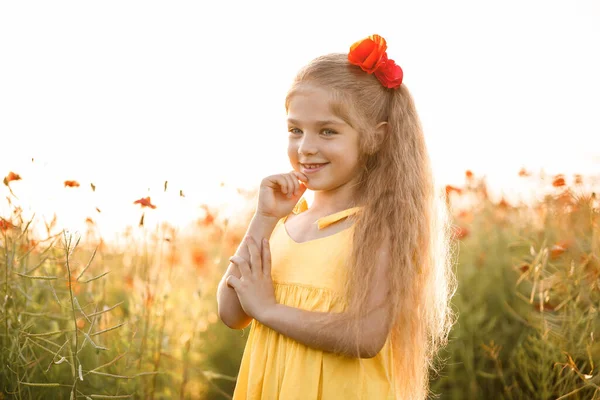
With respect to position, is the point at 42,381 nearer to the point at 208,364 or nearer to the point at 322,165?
the point at 208,364

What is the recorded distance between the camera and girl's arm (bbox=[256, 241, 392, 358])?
6.27ft

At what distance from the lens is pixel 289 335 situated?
6.44 feet

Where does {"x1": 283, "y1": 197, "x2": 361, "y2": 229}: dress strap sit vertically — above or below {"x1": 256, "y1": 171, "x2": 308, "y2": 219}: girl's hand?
below

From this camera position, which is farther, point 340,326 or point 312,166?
point 312,166

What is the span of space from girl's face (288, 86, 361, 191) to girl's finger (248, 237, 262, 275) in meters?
0.24

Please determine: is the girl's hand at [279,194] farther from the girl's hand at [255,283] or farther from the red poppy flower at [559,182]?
the red poppy flower at [559,182]

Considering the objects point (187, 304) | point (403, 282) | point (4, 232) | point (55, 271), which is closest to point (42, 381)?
point (55, 271)

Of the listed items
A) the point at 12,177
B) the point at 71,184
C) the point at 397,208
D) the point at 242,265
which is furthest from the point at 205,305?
the point at 397,208

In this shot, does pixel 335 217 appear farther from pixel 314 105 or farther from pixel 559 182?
pixel 559 182

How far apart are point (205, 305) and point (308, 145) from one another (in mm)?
1774

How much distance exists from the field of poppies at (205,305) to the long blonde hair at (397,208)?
0.51 meters

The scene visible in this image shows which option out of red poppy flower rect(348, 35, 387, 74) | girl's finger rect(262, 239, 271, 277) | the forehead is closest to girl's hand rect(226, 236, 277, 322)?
girl's finger rect(262, 239, 271, 277)

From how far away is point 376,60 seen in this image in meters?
2.12

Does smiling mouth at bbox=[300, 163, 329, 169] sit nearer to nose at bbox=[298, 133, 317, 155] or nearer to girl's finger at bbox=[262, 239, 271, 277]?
nose at bbox=[298, 133, 317, 155]
